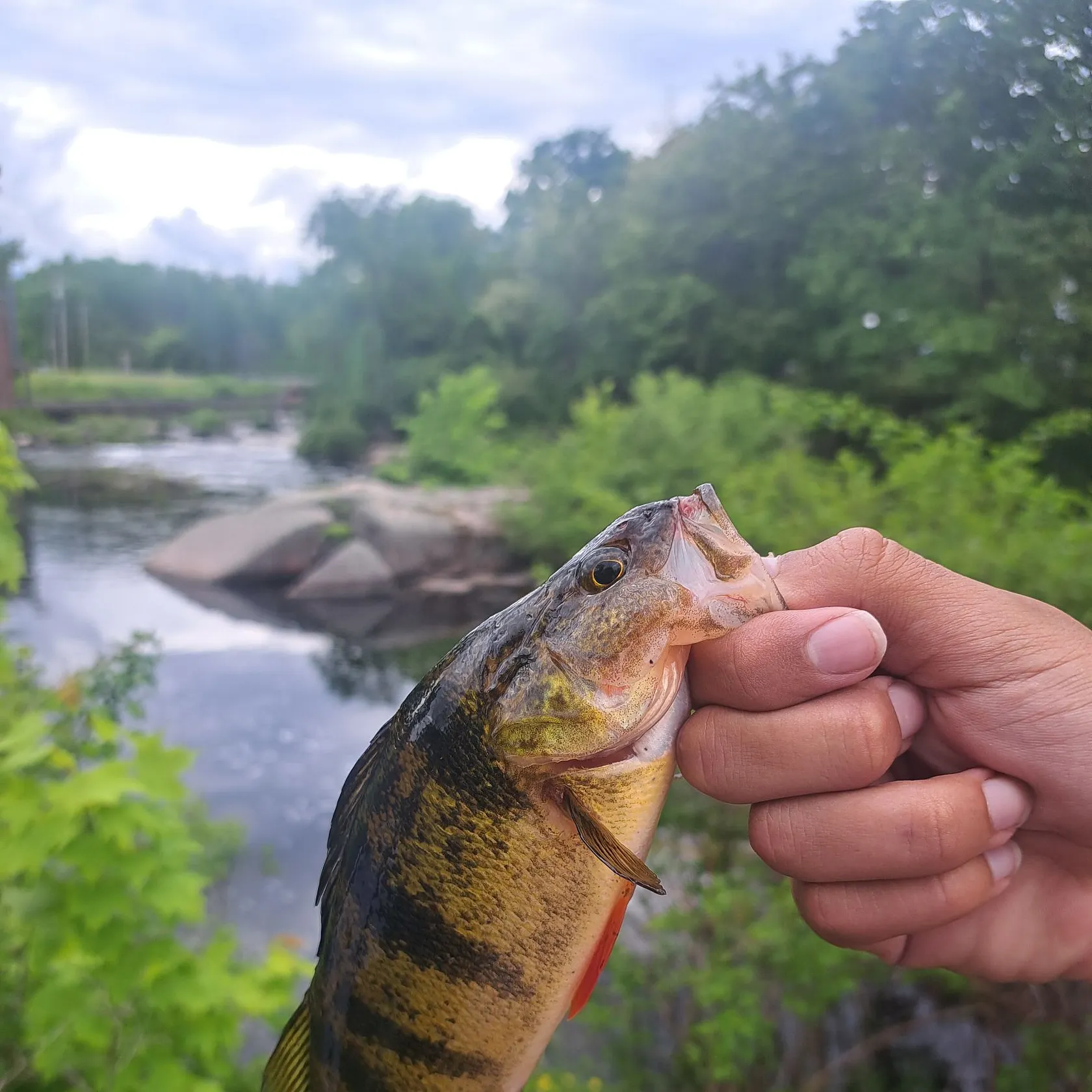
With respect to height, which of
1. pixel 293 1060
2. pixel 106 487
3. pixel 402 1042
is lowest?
pixel 106 487

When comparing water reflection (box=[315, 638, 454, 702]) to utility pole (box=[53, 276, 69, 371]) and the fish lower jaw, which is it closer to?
utility pole (box=[53, 276, 69, 371])

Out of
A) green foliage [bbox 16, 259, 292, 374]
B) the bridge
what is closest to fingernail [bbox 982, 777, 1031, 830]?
green foliage [bbox 16, 259, 292, 374]

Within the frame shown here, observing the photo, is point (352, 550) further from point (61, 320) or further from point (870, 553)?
point (870, 553)

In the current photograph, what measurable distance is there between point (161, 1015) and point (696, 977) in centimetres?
205

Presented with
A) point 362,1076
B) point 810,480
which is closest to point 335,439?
point 810,480

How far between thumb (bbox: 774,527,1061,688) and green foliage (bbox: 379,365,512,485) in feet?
43.6

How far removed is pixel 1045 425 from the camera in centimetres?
384

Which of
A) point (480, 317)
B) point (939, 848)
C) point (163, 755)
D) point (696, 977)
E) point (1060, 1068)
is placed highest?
point (480, 317)

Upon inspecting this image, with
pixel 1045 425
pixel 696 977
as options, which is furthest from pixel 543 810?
pixel 1045 425

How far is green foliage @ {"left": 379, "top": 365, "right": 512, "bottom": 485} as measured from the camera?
49.3ft

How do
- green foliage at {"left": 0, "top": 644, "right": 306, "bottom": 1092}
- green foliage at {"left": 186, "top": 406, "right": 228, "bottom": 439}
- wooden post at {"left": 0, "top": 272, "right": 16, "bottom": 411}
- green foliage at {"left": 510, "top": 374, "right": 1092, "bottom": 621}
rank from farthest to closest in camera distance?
green foliage at {"left": 186, "top": 406, "right": 228, "bottom": 439} → wooden post at {"left": 0, "top": 272, "right": 16, "bottom": 411} → green foliage at {"left": 510, "top": 374, "right": 1092, "bottom": 621} → green foliage at {"left": 0, "top": 644, "right": 306, "bottom": 1092}

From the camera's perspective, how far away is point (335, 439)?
2159 cm

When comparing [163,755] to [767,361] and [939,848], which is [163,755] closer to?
[939,848]

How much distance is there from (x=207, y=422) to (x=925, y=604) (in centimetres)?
2054
